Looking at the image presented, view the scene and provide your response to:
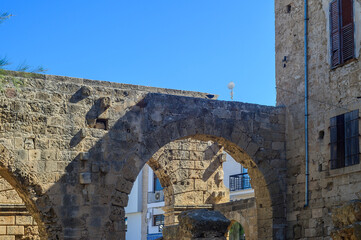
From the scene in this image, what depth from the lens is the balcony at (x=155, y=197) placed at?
85.7ft

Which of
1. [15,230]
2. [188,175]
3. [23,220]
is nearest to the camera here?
[15,230]

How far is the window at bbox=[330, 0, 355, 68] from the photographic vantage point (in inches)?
416

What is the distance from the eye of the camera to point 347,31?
10625 millimetres

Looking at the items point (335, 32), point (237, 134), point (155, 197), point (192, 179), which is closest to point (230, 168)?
point (155, 197)

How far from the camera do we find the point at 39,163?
1000 centimetres

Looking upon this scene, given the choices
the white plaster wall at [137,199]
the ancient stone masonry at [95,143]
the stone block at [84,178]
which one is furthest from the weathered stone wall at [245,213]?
the white plaster wall at [137,199]

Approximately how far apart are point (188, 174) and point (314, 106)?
3.97m

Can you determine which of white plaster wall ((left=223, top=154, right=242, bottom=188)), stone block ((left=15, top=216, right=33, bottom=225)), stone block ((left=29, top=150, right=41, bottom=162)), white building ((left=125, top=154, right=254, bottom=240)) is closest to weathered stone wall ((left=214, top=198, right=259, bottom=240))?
stone block ((left=15, top=216, right=33, bottom=225))

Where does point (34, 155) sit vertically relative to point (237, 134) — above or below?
below

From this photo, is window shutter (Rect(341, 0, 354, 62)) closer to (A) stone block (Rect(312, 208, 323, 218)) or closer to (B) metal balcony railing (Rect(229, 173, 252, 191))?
(A) stone block (Rect(312, 208, 323, 218))

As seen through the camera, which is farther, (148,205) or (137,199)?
(137,199)

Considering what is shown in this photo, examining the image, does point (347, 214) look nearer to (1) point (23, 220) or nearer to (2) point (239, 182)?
(1) point (23, 220)

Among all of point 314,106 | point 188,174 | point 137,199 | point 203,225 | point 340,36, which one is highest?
point 340,36

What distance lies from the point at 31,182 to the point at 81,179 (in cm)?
84
